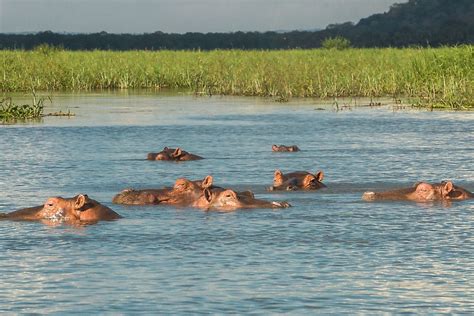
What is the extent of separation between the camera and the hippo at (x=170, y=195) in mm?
14078

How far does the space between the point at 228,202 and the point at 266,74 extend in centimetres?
2878

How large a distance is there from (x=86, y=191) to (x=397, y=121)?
13.3 meters

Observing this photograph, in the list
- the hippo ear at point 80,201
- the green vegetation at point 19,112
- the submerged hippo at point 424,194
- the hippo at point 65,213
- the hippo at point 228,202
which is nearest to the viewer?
the hippo ear at point 80,201

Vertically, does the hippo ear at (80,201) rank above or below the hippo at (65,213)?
above

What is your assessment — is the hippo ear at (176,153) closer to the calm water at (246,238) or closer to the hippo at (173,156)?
the hippo at (173,156)

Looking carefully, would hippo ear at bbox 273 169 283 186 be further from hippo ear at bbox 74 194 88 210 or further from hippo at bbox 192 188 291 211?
hippo ear at bbox 74 194 88 210

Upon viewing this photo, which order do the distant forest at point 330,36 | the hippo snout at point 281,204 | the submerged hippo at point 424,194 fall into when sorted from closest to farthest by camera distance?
the hippo snout at point 281,204 → the submerged hippo at point 424,194 → the distant forest at point 330,36

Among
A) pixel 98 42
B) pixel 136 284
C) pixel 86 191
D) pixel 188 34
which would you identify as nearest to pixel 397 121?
pixel 86 191

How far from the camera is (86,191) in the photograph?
16.0 meters

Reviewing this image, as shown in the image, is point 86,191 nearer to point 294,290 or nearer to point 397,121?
point 294,290

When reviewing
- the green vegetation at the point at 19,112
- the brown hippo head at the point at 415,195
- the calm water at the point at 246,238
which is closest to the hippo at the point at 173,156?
the calm water at the point at 246,238

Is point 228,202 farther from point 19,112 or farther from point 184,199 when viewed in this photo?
point 19,112

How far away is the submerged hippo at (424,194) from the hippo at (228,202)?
119 cm

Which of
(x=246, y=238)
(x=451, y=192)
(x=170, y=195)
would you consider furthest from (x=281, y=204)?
(x=246, y=238)
